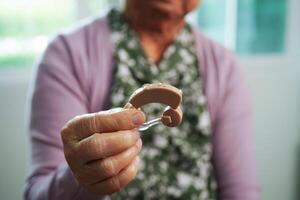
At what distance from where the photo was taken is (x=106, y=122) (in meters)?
0.44

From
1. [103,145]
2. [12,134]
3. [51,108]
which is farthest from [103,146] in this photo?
[12,134]

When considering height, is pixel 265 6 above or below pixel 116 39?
below

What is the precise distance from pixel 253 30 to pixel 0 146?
117 cm

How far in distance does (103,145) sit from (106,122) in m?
0.03

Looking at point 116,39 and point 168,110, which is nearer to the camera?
point 168,110

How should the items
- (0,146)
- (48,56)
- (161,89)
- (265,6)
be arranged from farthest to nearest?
(265,6) < (0,146) < (48,56) < (161,89)

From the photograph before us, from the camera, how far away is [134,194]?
0.78m

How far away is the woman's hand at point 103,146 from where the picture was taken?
442 mm

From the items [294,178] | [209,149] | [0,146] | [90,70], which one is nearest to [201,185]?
[209,149]

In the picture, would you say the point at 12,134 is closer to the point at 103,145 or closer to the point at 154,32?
the point at 154,32

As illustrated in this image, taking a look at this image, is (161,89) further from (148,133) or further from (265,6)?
(265,6)

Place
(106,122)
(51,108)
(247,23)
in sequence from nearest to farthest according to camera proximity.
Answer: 1. (106,122)
2. (51,108)
3. (247,23)

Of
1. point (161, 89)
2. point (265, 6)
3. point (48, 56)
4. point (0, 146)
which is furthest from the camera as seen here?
point (265, 6)

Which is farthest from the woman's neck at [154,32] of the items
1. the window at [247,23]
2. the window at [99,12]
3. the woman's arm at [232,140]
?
the window at [247,23]
